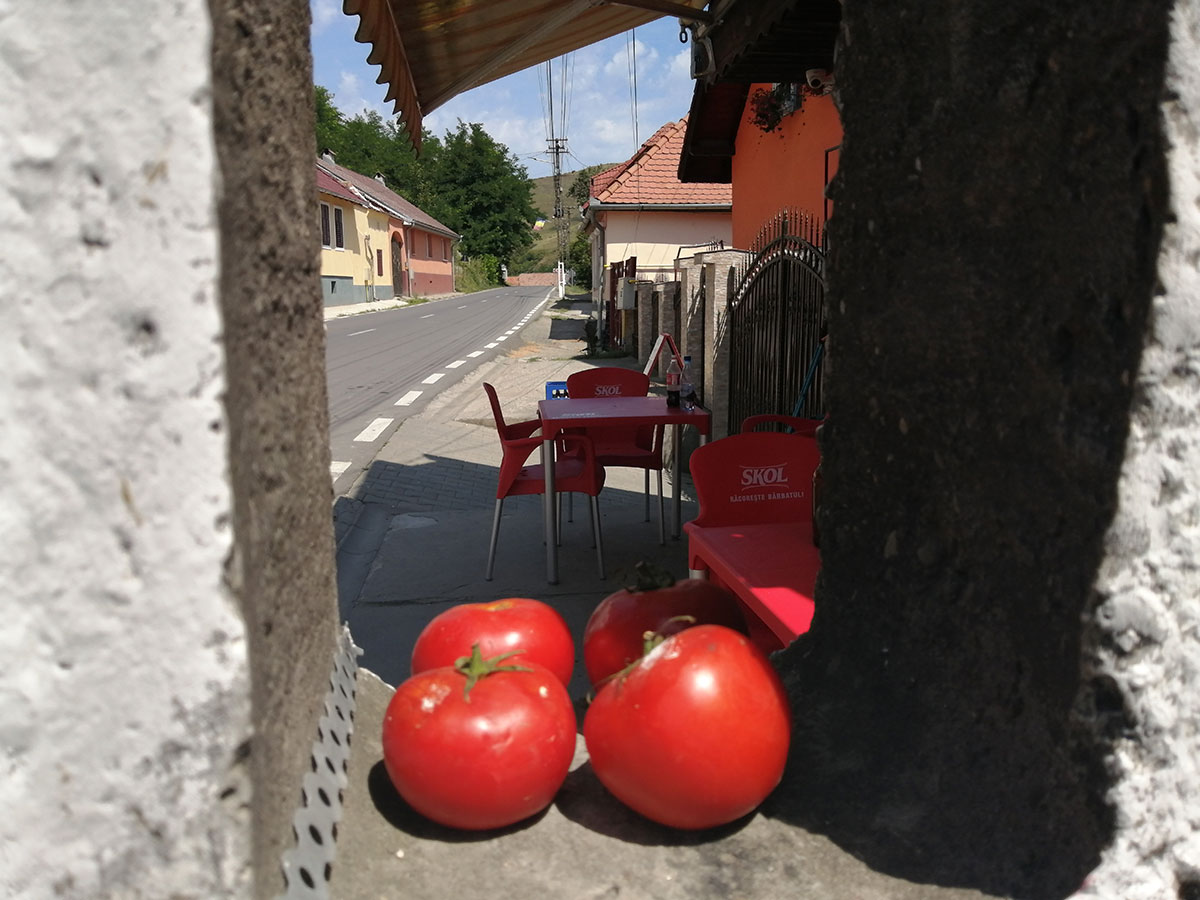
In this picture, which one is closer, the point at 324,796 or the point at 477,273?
the point at 324,796

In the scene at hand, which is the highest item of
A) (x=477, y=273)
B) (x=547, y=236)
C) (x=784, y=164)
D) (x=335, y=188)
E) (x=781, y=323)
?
(x=547, y=236)

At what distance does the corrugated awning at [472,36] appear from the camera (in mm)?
4551

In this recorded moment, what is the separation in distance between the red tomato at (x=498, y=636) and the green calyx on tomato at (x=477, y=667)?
0.09 m

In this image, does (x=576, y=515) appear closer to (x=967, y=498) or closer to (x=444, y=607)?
→ (x=444, y=607)

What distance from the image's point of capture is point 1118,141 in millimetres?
1134

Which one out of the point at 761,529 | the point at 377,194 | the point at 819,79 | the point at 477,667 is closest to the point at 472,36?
the point at 819,79

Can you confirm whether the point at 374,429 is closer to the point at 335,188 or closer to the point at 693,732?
the point at 693,732

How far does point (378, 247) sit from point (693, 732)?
156 ft

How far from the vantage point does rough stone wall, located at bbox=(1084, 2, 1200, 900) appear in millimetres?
1071

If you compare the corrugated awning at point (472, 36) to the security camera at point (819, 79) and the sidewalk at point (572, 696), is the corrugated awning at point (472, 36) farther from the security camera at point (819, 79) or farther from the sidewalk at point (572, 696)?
the sidewalk at point (572, 696)

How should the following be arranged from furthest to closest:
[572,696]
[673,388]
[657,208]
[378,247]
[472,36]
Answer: [378,247] → [657,208] → [673,388] → [472,36] → [572,696]

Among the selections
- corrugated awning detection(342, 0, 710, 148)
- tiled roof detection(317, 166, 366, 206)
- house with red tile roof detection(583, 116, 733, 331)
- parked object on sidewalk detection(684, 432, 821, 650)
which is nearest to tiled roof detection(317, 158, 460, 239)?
tiled roof detection(317, 166, 366, 206)

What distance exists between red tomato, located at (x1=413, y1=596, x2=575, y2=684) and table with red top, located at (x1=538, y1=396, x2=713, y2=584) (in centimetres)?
324

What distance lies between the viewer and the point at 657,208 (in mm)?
22188
